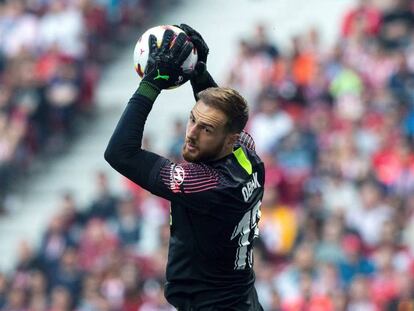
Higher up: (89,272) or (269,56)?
(269,56)

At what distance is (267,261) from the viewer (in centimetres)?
1188

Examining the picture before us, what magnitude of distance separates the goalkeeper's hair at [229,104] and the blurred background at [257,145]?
17.2 feet

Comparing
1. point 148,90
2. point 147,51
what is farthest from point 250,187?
point 147,51

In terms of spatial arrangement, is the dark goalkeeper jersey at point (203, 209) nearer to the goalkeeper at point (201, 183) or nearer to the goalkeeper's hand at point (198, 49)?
the goalkeeper at point (201, 183)

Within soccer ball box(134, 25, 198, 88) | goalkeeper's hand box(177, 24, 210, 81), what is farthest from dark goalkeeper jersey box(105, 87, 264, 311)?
goalkeeper's hand box(177, 24, 210, 81)

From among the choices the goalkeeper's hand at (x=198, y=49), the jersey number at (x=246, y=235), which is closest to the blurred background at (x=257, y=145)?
the jersey number at (x=246, y=235)

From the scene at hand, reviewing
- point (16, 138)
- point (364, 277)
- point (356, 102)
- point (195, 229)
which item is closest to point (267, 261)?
point (364, 277)

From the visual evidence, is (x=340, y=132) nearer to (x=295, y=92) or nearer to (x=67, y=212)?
(x=295, y=92)

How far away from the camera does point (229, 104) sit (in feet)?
18.6

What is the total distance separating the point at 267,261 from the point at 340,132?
5.70ft

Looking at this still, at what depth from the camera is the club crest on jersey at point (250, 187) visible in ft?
18.9

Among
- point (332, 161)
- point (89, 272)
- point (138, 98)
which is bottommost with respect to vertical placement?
point (89, 272)

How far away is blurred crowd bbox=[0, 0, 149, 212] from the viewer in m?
A: 15.5

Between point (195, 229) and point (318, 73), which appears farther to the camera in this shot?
point (318, 73)
